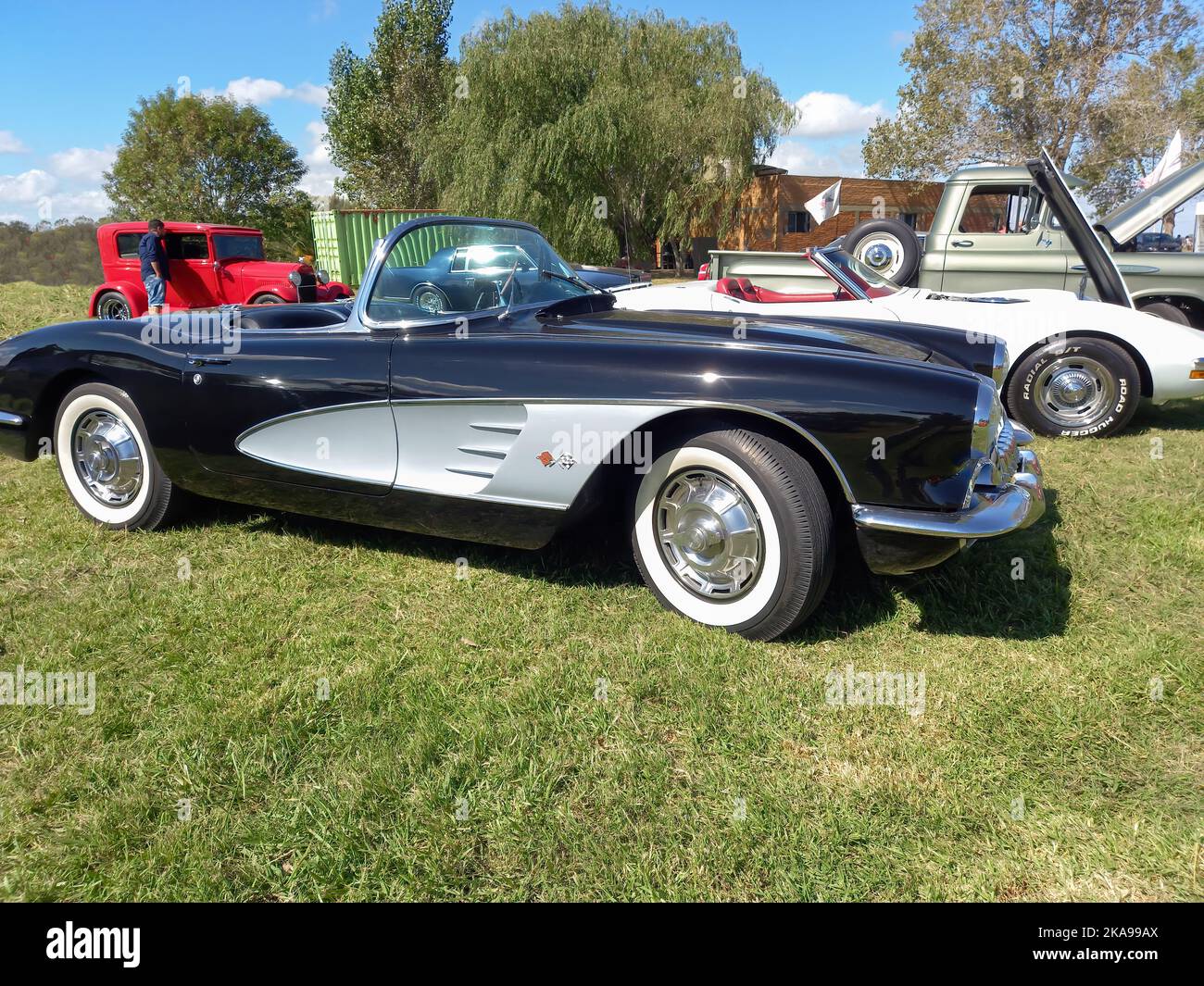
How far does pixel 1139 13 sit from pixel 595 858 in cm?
2861

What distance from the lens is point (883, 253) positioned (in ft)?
26.4

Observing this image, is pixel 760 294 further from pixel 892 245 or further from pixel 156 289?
pixel 156 289

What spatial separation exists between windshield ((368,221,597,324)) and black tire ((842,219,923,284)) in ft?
16.5

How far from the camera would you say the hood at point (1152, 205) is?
734 centimetres

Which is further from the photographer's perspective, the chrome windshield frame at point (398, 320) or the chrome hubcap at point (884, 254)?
the chrome hubcap at point (884, 254)

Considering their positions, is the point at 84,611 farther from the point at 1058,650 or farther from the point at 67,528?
the point at 1058,650

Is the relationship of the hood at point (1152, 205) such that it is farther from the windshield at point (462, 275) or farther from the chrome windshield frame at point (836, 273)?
the windshield at point (462, 275)

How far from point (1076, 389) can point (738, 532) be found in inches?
163

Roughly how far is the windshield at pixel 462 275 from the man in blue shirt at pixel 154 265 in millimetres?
9949

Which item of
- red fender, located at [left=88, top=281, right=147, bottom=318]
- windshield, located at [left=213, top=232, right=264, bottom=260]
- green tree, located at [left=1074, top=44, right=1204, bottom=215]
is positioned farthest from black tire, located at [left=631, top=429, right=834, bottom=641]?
green tree, located at [left=1074, top=44, right=1204, bottom=215]

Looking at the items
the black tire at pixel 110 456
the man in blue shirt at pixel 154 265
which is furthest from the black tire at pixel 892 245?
the man in blue shirt at pixel 154 265

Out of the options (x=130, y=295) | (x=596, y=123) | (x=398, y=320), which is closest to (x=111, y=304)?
(x=130, y=295)

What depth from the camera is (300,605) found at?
3.12 meters

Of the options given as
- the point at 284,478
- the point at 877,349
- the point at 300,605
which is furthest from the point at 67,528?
the point at 877,349
